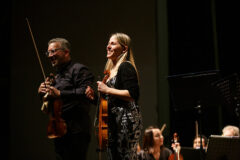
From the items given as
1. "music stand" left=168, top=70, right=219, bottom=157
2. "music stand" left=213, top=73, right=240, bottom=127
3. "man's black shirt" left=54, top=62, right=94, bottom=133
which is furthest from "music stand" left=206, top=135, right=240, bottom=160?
"man's black shirt" left=54, top=62, right=94, bottom=133

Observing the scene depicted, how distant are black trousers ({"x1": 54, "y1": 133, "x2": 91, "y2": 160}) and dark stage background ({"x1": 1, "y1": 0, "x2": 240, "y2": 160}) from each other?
2356mm

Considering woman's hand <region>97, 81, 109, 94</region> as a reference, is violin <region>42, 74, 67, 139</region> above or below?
below

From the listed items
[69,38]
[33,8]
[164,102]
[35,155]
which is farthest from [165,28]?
[35,155]

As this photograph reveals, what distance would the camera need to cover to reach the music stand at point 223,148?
263cm

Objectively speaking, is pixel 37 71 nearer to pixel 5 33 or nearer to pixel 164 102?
pixel 5 33

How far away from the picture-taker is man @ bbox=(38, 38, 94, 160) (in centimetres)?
267

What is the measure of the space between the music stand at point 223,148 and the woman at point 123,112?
74 cm

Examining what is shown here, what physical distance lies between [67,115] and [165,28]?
306cm

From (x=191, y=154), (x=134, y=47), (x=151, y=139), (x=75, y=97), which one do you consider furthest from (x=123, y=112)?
(x=134, y=47)

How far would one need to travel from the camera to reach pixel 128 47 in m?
2.56

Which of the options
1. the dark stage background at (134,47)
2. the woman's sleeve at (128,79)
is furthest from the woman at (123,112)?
the dark stage background at (134,47)

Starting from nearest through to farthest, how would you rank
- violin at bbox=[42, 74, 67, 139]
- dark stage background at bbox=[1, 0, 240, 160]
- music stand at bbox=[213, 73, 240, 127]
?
violin at bbox=[42, 74, 67, 139]
music stand at bbox=[213, 73, 240, 127]
dark stage background at bbox=[1, 0, 240, 160]

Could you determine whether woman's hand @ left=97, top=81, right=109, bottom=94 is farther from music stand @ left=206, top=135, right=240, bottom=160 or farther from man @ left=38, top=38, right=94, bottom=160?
music stand @ left=206, top=135, right=240, bottom=160

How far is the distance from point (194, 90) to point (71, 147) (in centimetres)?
135
